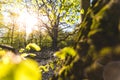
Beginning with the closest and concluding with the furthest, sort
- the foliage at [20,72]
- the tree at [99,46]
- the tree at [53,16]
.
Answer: the foliage at [20,72] → the tree at [99,46] → the tree at [53,16]

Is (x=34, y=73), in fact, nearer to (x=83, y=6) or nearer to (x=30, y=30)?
(x=83, y=6)

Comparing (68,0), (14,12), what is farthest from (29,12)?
(68,0)

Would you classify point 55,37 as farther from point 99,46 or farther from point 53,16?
point 99,46

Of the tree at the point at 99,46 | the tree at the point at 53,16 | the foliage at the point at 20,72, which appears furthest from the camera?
the tree at the point at 53,16

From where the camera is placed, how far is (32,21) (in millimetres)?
36344

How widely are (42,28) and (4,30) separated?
7.62 meters

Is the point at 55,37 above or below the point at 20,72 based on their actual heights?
below

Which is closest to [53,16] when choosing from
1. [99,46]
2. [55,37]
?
[55,37]

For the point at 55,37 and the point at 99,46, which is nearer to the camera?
the point at 99,46

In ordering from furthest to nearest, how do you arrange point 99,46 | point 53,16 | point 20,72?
point 53,16 < point 99,46 < point 20,72

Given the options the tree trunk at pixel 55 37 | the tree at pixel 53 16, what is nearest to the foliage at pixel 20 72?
the tree at pixel 53 16

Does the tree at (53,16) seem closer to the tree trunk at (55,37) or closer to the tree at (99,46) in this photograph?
the tree trunk at (55,37)

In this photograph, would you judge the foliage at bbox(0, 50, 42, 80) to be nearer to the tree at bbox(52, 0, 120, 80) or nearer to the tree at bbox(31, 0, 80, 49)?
the tree at bbox(52, 0, 120, 80)

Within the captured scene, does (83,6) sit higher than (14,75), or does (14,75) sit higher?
(83,6)
